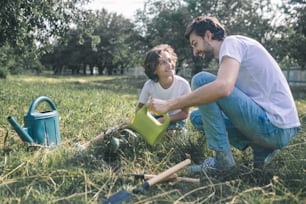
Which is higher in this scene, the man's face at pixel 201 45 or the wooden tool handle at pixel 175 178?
the man's face at pixel 201 45

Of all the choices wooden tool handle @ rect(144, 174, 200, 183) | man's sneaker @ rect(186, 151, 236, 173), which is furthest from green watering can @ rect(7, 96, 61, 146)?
man's sneaker @ rect(186, 151, 236, 173)

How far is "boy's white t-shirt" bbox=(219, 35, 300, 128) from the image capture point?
2.28 m

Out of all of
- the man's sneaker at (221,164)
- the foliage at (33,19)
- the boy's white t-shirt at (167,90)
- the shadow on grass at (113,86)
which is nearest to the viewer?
the man's sneaker at (221,164)

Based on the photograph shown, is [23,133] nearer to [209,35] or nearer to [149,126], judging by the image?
[149,126]

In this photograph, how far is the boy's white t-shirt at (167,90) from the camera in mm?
3299

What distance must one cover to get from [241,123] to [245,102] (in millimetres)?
148

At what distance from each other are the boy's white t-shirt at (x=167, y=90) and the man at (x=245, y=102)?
80 cm

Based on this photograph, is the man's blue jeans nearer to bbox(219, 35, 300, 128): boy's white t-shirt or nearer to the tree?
bbox(219, 35, 300, 128): boy's white t-shirt

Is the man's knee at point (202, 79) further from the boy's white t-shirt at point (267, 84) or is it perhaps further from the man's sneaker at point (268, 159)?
the man's sneaker at point (268, 159)

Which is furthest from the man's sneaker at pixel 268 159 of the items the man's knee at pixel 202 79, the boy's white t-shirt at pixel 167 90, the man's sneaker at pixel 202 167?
the boy's white t-shirt at pixel 167 90

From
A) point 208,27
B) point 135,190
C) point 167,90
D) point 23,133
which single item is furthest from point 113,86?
point 135,190

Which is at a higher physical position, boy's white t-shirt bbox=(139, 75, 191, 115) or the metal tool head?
boy's white t-shirt bbox=(139, 75, 191, 115)

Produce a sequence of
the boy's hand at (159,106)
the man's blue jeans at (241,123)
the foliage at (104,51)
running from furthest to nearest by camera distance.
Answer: the foliage at (104,51) → the man's blue jeans at (241,123) → the boy's hand at (159,106)

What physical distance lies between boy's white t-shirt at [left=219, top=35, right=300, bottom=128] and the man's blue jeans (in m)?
0.05
